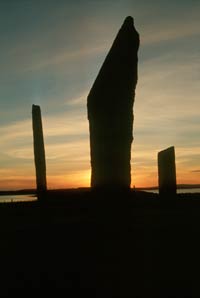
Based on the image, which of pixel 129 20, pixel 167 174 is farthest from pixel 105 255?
pixel 167 174

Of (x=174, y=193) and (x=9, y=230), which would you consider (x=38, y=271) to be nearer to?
(x=9, y=230)

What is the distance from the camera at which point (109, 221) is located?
7.81 m

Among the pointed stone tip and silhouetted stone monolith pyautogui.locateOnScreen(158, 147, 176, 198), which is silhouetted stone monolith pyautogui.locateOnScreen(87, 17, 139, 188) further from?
silhouetted stone monolith pyautogui.locateOnScreen(158, 147, 176, 198)

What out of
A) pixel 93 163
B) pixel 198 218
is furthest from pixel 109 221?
pixel 198 218

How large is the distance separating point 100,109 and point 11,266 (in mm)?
3387

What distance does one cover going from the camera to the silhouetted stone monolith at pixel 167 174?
14.7 metres

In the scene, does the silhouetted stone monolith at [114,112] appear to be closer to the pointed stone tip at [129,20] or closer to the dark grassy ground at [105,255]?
the pointed stone tip at [129,20]

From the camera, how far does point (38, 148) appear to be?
1658 centimetres

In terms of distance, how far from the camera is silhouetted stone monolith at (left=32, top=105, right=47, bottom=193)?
1628 cm

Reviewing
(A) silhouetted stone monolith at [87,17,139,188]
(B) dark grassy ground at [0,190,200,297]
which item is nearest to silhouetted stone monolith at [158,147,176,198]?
(B) dark grassy ground at [0,190,200,297]

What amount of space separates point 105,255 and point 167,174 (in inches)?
328

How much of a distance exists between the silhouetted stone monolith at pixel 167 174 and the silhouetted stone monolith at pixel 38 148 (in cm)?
402

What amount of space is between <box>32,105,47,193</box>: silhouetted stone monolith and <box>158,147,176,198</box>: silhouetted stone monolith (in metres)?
4.02

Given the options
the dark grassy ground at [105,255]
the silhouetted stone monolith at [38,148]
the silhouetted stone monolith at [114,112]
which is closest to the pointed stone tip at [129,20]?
the silhouetted stone monolith at [114,112]
